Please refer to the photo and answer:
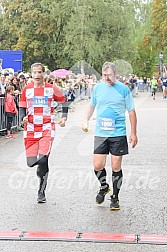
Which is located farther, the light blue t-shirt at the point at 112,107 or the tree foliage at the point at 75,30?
the tree foliage at the point at 75,30

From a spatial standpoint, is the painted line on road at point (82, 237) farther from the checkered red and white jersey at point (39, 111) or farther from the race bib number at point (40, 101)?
the race bib number at point (40, 101)

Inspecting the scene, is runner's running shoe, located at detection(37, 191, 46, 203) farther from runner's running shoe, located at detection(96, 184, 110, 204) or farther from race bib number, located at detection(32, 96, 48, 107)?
race bib number, located at detection(32, 96, 48, 107)

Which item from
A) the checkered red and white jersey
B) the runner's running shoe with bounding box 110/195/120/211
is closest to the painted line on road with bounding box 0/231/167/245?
the runner's running shoe with bounding box 110/195/120/211

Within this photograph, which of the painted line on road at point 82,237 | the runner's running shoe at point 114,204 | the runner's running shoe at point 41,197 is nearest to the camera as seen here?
the painted line on road at point 82,237

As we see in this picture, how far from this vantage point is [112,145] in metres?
7.22

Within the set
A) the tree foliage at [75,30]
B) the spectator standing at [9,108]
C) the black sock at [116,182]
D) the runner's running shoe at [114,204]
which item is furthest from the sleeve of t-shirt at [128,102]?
the tree foliage at [75,30]

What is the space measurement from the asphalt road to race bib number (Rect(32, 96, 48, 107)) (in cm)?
126

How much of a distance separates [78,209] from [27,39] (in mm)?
48077

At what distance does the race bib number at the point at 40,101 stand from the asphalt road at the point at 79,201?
126cm

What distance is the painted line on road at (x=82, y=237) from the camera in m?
5.76

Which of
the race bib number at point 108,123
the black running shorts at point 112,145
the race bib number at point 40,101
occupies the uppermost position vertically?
the race bib number at point 40,101

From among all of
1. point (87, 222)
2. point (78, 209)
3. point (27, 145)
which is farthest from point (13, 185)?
point (87, 222)

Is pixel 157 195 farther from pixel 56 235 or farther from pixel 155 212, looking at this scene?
pixel 56 235

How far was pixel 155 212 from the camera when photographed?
→ 6914mm
